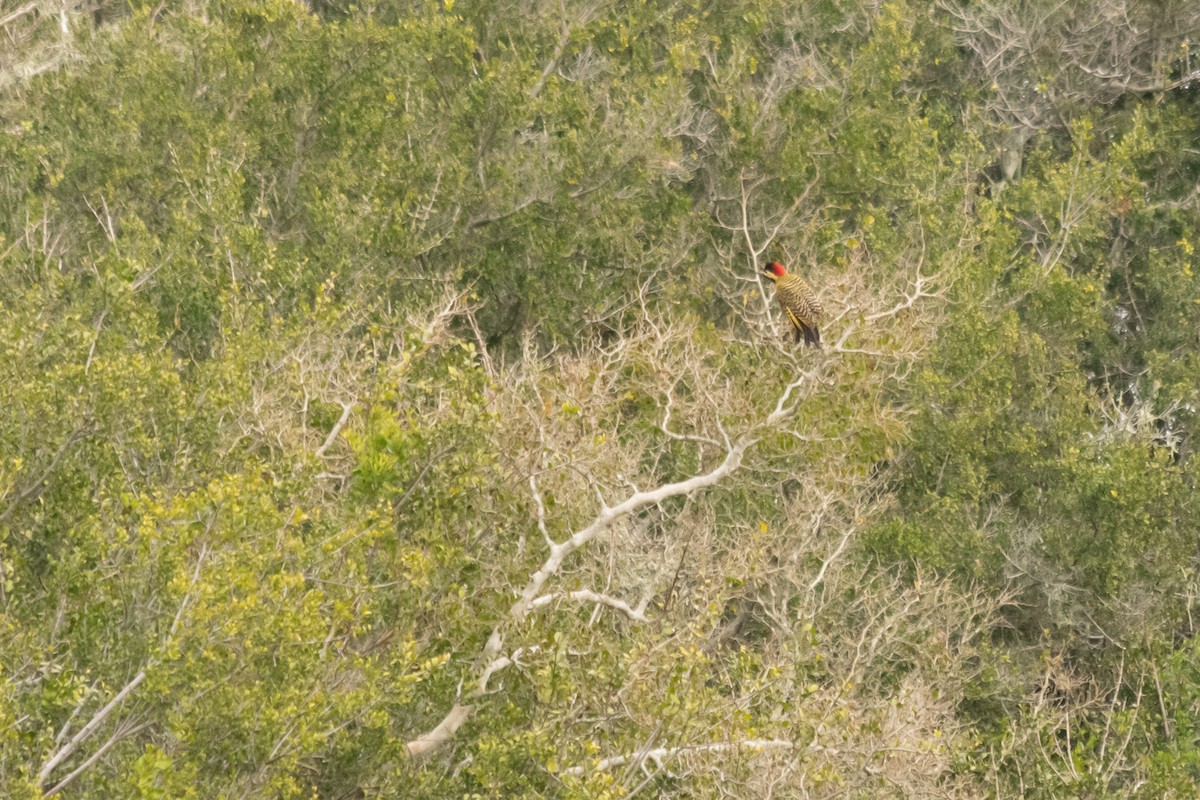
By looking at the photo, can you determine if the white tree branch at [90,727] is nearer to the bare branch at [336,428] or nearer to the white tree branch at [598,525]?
the white tree branch at [598,525]

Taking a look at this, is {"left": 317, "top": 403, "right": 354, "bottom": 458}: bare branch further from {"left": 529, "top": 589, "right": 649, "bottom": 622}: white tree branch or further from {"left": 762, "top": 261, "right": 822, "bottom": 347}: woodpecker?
{"left": 762, "top": 261, "right": 822, "bottom": 347}: woodpecker

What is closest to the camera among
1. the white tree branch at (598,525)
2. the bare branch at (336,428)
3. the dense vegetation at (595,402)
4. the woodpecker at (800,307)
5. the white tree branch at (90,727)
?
the white tree branch at (90,727)

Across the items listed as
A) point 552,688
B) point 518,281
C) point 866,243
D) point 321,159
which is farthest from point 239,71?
point 552,688

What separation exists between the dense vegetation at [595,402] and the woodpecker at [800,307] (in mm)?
229

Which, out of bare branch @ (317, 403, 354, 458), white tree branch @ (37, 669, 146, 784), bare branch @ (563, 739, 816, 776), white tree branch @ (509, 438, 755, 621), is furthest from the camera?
bare branch @ (317, 403, 354, 458)

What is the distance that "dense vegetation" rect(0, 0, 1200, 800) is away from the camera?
1113cm

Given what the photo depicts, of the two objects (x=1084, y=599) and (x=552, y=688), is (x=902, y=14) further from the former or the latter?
(x=552, y=688)

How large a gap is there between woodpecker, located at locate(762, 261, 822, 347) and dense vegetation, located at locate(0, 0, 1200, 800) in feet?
0.75

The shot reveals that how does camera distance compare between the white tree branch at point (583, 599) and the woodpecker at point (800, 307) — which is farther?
the woodpecker at point (800, 307)

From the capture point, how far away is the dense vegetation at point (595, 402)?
11133mm

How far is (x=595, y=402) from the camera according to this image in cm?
1492

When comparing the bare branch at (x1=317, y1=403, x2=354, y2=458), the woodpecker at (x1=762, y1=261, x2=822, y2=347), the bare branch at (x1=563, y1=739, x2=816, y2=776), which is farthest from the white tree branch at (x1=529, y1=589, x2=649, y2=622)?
the woodpecker at (x1=762, y1=261, x2=822, y2=347)

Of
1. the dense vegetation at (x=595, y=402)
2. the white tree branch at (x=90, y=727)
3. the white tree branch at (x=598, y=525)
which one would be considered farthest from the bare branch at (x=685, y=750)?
the white tree branch at (x=90, y=727)

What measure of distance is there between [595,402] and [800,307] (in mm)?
2114
